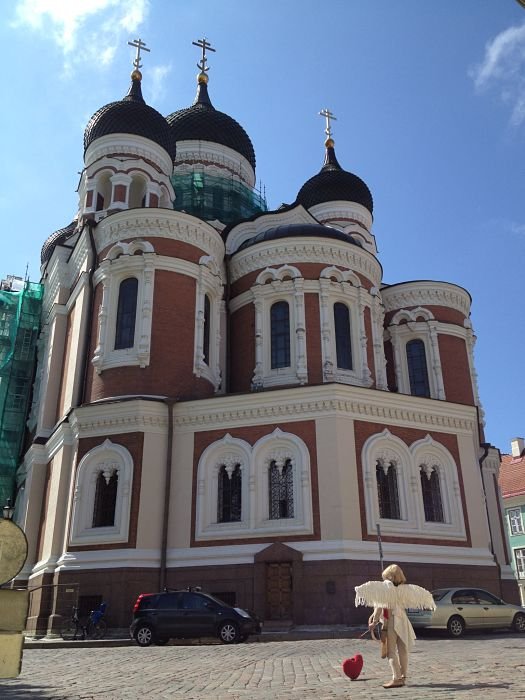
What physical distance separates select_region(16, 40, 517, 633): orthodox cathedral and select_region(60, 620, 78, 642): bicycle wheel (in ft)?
1.39

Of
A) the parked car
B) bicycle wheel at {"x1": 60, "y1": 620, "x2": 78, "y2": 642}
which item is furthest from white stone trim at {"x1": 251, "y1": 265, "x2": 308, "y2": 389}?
bicycle wheel at {"x1": 60, "y1": 620, "x2": 78, "y2": 642}

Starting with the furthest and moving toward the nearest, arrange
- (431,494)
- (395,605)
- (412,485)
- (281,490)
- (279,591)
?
(431,494) → (412,485) → (281,490) → (279,591) → (395,605)

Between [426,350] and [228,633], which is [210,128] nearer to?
[426,350]

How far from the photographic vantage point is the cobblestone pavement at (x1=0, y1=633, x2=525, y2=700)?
22.4 ft

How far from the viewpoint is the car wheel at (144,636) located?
14.9 m

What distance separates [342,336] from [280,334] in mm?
2179

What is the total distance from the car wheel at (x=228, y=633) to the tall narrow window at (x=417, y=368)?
48.5 feet

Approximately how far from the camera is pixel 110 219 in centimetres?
2353

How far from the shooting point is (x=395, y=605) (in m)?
7.48

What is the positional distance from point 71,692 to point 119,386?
572 inches

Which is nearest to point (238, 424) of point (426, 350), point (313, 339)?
point (313, 339)

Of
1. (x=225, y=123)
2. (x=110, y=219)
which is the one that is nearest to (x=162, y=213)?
(x=110, y=219)

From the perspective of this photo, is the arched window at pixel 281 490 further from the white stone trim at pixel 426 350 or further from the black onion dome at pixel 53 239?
the black onion dome at pixel 53 239


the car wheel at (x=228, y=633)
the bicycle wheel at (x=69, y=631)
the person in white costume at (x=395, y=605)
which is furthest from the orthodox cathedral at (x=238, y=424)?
the person in white costume at (x=395, y=605)
